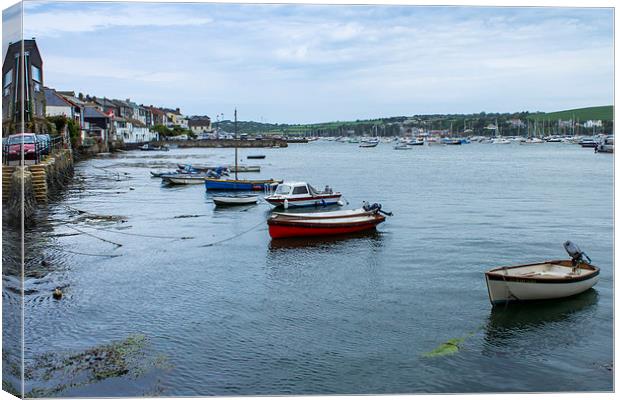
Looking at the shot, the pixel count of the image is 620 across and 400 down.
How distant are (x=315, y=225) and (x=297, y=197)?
331 inches

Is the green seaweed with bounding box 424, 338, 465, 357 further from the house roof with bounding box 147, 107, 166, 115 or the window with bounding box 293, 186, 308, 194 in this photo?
the house roof with bounding box 147, 107, 166, 115

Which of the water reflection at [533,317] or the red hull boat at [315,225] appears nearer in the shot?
the water reflection at [533,317]

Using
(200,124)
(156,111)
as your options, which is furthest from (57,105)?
(200,124)

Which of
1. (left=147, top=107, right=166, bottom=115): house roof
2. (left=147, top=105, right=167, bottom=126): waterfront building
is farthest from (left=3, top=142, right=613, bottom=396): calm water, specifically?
(left=147, top=105, right=167, bottom=126): waterfront building

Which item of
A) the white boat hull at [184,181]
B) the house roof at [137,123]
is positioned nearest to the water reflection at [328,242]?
the white boat hull at [184,181]

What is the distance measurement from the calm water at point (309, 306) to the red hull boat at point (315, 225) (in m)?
0.46

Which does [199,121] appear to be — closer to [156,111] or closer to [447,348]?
[156,111]

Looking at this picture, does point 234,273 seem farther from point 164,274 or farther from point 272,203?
point 272,203

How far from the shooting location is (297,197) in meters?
30.8

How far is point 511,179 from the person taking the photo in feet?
149

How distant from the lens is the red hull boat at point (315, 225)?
22.3 meters

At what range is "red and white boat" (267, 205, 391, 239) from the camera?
879 inches

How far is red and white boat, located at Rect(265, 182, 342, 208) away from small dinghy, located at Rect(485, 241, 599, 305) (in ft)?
53.5

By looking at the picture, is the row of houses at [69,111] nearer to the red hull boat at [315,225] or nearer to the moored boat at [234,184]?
the red hull boat at [315,225]
